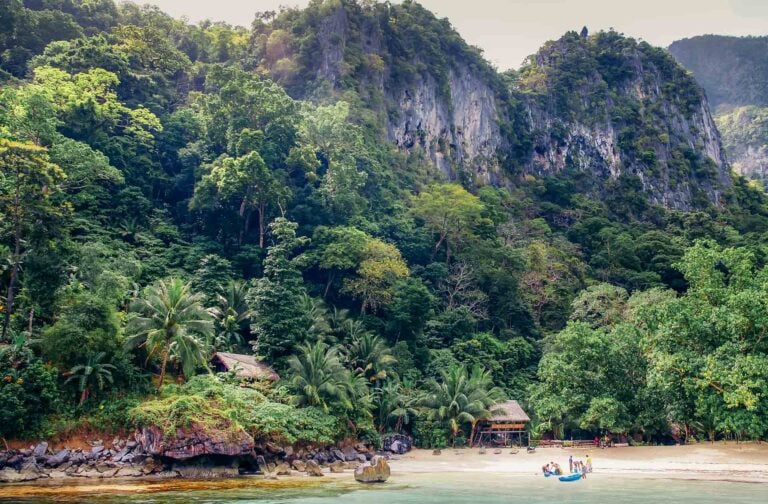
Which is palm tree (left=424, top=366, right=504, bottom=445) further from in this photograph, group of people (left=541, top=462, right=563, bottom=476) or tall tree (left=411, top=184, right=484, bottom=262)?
tall tree (left=411, top=184, right=484, bottom=262)

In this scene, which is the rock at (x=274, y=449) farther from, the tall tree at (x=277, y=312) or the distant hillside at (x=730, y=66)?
the distant hillside at (x=730, y=66)

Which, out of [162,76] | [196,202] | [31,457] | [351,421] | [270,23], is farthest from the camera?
[270,23]

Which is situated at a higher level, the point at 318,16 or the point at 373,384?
the point at 318,16

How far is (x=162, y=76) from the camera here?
179 ft

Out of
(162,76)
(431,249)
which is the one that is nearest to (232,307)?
(431,249)

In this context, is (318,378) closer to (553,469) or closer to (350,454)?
(350,454)

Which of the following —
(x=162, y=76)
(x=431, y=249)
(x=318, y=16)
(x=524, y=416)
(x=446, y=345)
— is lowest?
(x=524, y=416)

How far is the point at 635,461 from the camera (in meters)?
29.4

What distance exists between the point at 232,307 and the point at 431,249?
19.3 m

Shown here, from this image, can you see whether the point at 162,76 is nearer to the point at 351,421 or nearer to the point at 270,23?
the point at 270,23

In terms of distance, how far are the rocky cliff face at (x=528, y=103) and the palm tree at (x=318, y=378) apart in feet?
115

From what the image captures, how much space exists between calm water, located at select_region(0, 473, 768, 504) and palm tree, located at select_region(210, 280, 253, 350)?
1154 cm

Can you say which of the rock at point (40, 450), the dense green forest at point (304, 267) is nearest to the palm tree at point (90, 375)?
the dense green forest at point (304, 267)

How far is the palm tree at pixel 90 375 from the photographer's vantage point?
26.1 m
